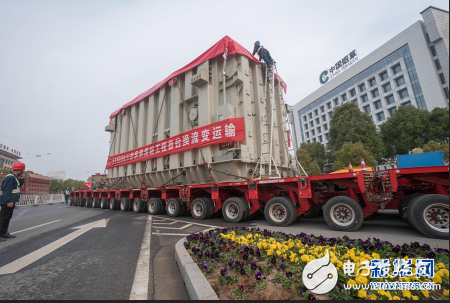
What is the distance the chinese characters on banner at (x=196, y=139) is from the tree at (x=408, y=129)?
25431mm

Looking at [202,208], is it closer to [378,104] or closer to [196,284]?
[196,284]

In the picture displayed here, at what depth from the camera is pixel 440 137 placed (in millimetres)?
22797

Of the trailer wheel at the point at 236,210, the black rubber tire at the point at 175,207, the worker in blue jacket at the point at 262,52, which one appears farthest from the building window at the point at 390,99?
the black rubber tire at the point at 175,207

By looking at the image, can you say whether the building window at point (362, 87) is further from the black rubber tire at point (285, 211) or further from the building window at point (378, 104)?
the black rubber tire at point (285, 211)

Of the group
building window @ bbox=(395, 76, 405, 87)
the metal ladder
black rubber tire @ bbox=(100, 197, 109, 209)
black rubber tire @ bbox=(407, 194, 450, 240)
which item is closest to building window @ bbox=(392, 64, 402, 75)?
building window @ bbox=(395, 76, 405, 87)

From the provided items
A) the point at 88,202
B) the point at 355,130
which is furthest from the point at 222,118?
the point at 355,130

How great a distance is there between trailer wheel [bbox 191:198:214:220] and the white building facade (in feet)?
93.3

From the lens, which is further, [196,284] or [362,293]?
[196,284]

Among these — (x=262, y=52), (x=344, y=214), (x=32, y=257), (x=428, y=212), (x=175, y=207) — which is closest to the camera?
(x=32, y=257)

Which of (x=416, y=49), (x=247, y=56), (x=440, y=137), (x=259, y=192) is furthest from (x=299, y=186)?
(x=416, y=49)

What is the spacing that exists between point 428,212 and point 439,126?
25998 millimetres

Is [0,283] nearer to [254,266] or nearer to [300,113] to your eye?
[254,266]

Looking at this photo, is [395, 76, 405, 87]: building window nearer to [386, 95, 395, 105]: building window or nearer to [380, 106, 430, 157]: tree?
[386, 95, 395, 105]: building window

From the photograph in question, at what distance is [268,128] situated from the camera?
9.59m
